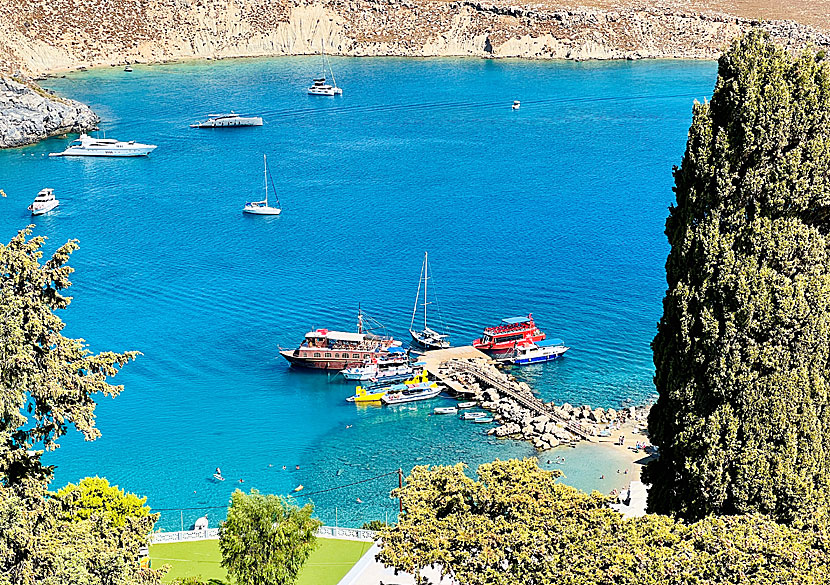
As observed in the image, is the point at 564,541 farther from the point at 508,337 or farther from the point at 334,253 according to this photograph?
the point at 334,253

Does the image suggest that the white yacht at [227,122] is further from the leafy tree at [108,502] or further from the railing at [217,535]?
the leafy tree at [108,502]

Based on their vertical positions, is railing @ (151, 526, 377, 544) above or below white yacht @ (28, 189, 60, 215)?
below

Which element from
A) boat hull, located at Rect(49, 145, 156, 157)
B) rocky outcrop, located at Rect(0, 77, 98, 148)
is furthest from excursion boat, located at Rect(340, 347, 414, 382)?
rocky outcrop, located at Rect(0, 77, 98, 148)

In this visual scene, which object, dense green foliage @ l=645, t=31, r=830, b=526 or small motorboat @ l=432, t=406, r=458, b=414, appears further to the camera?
small motorboat @ l=432, t=406, r=458, b=414

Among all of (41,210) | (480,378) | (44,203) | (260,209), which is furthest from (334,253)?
(44,203)

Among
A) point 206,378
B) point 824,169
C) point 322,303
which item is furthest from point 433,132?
point 824,169

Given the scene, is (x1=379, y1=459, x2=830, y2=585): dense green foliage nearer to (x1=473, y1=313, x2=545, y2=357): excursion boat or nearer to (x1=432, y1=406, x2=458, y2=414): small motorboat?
(x1=432, y1=406, x2=458, y2=414): small motorboat

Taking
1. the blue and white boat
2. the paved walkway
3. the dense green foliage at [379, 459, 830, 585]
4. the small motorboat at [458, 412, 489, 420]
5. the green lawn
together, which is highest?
the dense green foliage at [379, 459, 830, 585]

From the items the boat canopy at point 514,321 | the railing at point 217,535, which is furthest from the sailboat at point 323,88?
the railing at point 217,535
